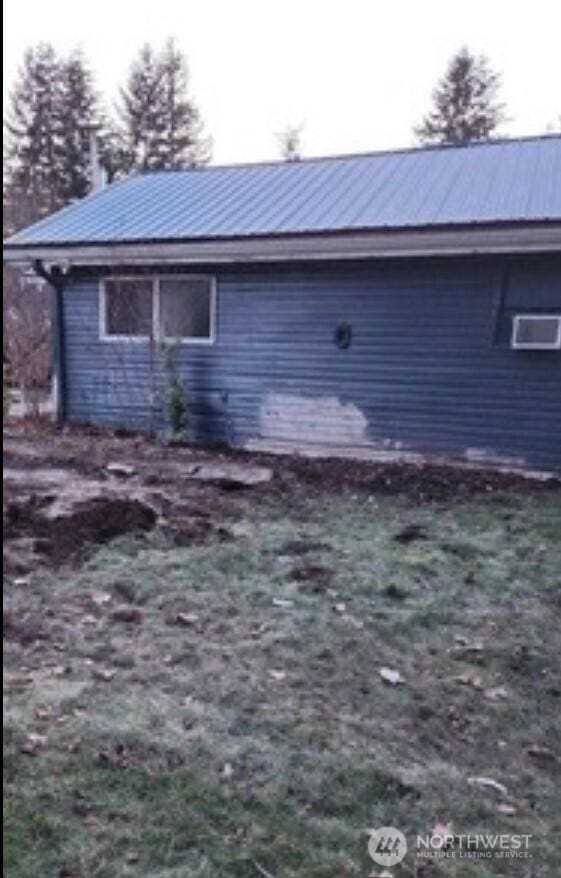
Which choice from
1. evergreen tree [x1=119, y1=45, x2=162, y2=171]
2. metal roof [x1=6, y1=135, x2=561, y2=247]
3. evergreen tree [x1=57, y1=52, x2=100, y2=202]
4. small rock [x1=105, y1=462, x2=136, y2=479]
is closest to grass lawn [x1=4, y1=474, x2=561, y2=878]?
small rock [x1=105, y1=462, x2=136, y2=479]

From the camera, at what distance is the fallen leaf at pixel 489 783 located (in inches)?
124

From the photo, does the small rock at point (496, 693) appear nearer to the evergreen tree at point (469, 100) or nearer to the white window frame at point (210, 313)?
the white window frame at point (210, 313)

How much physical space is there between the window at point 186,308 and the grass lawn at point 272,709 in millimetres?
5351

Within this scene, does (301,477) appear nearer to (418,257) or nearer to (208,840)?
(418,257)

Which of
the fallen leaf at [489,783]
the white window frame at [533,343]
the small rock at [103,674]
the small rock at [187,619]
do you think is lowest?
the fallen leaf at [489,783]

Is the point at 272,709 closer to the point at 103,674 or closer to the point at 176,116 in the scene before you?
the point at 103,674

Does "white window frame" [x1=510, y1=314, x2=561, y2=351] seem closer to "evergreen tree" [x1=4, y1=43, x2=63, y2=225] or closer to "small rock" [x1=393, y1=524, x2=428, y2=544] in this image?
"small rock" [x1=393, y1=524, x2=428, y2=544]

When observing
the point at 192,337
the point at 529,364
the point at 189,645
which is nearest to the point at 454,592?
the point at 189,645

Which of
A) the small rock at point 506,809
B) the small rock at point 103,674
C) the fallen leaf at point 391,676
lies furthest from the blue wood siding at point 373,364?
the small rock at point 103,674

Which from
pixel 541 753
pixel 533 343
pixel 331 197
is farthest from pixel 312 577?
pixel 331 197

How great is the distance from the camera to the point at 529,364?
876cm

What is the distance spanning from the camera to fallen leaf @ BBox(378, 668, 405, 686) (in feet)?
12.7

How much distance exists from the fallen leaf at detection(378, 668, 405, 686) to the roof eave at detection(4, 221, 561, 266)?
5550mm

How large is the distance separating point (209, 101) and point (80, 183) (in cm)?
757
